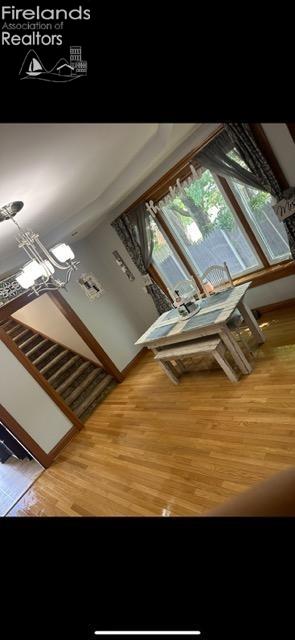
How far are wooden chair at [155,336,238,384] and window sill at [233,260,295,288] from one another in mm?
1312

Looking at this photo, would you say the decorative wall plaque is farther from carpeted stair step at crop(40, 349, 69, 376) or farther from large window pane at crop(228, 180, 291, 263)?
large window pane at crop(228, 180, 291, 263)

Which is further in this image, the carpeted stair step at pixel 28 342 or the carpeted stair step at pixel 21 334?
the carpeted stair step at pixel 21 334

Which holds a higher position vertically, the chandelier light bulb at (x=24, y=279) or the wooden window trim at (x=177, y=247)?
the chandelier light bulb at (x=24, y=279)

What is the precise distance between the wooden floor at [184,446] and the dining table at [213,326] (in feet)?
0.81

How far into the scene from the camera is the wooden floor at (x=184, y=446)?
223 cm

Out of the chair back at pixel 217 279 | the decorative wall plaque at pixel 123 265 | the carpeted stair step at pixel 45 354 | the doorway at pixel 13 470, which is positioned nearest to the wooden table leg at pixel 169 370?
the chair back at pixel 217 279

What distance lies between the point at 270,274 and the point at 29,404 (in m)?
3.62

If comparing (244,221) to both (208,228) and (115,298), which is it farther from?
(115,298)
